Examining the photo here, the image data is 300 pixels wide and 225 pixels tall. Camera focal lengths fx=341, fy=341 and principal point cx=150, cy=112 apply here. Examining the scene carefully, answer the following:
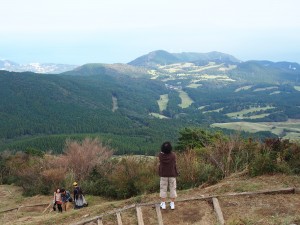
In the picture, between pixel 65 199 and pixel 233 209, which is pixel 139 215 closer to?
pixel 233 209

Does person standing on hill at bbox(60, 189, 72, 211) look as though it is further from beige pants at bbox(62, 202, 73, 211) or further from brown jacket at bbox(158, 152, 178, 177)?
brown jacket at bbox(158, 152, 178, 177)

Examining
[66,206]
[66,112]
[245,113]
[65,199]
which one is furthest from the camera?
[245,113]

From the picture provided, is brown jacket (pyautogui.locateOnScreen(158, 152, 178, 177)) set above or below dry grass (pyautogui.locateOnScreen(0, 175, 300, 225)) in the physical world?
above

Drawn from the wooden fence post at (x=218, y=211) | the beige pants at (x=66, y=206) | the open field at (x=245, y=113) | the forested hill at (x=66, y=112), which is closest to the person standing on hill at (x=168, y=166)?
the wooden fence post at (x=218, y=211)

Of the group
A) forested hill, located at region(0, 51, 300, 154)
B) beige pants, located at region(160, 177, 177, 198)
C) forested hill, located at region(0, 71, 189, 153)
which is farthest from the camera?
forested hill, located at region(0, 71, 189, 153)

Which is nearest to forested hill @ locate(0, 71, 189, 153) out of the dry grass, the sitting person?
the sitting person

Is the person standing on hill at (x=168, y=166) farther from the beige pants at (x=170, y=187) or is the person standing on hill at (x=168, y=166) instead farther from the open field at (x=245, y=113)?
the open field at (x=245, y=113)

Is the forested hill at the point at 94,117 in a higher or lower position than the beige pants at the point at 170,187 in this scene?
lower

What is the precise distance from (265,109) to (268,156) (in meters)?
189

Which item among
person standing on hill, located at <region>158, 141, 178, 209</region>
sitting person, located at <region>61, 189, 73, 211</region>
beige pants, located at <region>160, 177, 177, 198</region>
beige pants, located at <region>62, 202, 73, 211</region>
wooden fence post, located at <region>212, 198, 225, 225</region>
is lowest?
beige pants, located at <region>62, 202, 73, 211</region>

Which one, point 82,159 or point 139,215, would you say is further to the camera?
point 82,159

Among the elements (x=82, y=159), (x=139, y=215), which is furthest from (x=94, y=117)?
(x=139, y=215)

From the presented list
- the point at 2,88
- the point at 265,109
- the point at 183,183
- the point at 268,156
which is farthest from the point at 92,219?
the point at 265,109

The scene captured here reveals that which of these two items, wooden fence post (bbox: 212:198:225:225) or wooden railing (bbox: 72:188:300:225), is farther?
wooden railing (bbox: 72:188:300:225)
